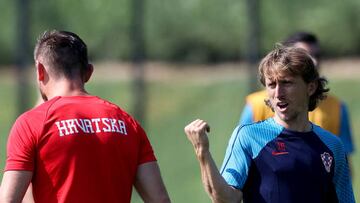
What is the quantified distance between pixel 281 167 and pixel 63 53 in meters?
1.01

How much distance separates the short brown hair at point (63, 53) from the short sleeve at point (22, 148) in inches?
11.0

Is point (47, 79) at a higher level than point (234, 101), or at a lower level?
higher

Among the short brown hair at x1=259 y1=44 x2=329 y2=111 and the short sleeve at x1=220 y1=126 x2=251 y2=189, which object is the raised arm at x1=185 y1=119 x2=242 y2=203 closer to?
the short sleeve at x1=220 y1=126 x2=251 y2=189

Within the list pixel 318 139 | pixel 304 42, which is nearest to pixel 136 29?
pixel 304 42

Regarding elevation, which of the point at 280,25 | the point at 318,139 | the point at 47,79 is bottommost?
the point at 280,25

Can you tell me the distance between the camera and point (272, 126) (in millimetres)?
4816

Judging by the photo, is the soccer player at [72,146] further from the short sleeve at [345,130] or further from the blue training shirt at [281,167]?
the short sleeve at [345,130]

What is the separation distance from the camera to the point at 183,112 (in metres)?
12.7

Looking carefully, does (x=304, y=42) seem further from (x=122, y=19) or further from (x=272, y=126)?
(x=122, y=19)

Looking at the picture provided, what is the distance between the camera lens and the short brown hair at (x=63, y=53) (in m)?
4.54

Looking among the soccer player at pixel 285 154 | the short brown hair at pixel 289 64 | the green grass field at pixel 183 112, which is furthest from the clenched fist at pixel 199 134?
the green grass field at pixel 183 112

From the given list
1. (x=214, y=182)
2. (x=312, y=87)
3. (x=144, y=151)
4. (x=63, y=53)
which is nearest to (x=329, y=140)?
(x=312, y=87)

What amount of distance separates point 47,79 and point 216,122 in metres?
7.66

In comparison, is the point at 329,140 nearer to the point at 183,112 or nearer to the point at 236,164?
the point at 236,164
